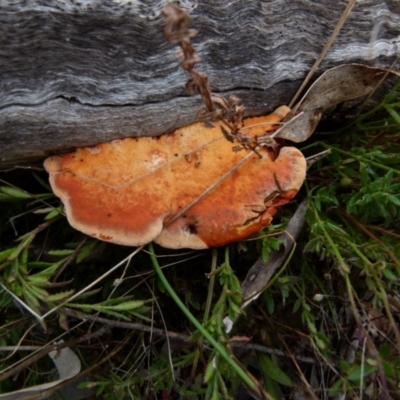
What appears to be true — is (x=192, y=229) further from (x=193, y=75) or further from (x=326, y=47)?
(x=326, y=47)

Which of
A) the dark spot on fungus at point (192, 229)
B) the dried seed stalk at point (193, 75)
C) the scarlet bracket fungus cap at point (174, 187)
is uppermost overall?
the dried seed stalk at point (193, 75)

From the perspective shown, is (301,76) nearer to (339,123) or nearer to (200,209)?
(339,123)

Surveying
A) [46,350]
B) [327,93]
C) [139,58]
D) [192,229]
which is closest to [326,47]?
[327,93]

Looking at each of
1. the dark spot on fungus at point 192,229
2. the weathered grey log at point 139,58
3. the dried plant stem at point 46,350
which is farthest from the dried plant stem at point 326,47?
the dried plant stem at point 46,350

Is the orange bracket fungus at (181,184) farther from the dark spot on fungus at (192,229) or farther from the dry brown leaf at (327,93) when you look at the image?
the dry brown leaf at (327,93)

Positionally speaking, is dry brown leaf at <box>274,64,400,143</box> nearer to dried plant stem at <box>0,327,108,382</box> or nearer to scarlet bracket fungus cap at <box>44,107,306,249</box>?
scarlet bracket fungus cap at <box>44,107,306,249</box>

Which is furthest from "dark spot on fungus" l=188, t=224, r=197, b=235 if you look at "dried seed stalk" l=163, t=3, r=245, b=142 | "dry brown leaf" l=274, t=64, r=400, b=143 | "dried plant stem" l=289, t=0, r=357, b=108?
"dried plant stem" l=289, t=0, r=357, b=108

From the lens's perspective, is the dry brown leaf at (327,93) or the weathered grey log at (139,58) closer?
the weathered grey log at (139,58)
